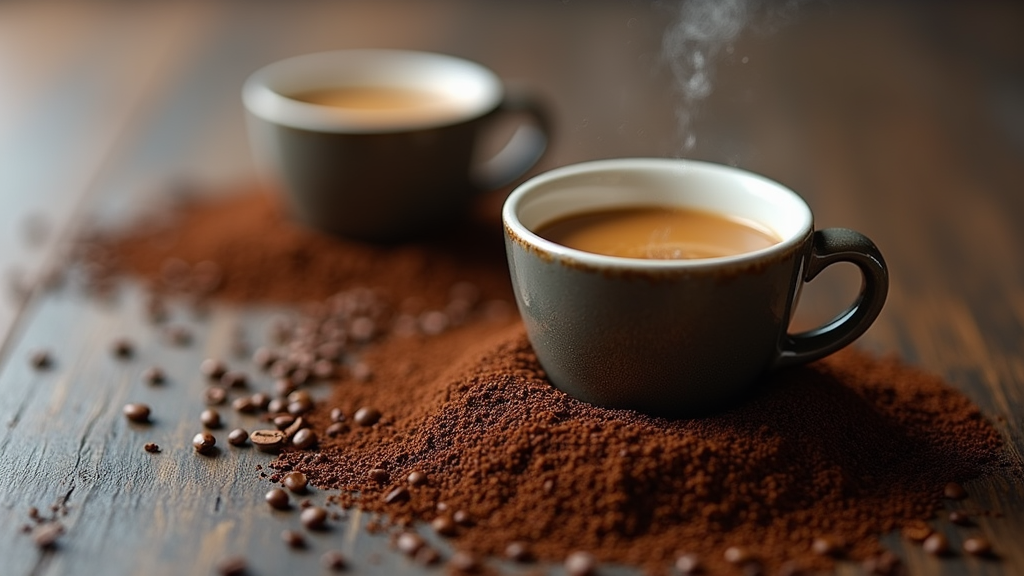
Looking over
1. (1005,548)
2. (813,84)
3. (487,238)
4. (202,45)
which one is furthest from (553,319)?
(202,45)

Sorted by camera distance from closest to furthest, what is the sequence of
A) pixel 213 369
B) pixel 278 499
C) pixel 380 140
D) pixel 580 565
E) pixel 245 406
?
pixel 580 565
pixel 278 499
pixel 245 406
pixel 213 369
pixel 380 140

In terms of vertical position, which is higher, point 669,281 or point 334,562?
point 669,281

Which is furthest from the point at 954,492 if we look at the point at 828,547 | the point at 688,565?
the point at 688,565

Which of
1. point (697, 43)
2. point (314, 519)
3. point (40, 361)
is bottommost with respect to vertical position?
point (40, 361)

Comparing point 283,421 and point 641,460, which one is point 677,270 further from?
point 283,421

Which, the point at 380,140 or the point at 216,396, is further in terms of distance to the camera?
the point at 380,140

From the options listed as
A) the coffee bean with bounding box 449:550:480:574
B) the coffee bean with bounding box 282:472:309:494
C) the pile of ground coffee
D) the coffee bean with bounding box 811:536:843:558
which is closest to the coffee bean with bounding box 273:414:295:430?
the pile of ground coffee
